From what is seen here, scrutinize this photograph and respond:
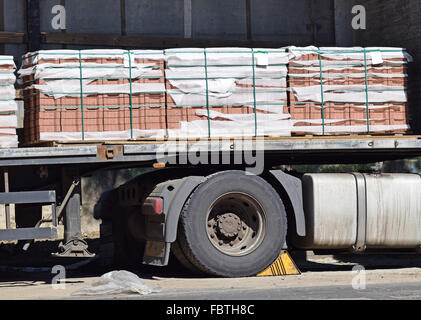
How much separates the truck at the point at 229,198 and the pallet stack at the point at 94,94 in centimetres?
22

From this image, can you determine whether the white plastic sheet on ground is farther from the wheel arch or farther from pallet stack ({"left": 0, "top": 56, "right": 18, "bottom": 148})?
the wheel arch

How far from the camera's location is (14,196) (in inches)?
424

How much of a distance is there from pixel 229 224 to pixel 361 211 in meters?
1.80

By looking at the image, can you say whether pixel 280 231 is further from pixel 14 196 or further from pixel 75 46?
pixel 75 46

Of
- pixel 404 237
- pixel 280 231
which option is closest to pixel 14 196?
pixel 280 231

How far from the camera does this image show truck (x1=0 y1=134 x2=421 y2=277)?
10.8m

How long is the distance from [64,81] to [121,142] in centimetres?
103

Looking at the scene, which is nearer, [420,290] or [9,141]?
[420,290]

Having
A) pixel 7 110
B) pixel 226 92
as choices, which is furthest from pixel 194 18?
pixel 7 110

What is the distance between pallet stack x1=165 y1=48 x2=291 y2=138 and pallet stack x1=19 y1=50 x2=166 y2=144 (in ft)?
0.69

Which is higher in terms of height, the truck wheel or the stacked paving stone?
the stacked paving stone

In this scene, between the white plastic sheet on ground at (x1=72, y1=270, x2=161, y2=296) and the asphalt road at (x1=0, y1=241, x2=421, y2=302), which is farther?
the white plastic sheet on ground at (x1=72, y1=270, x2=161, y2=296)

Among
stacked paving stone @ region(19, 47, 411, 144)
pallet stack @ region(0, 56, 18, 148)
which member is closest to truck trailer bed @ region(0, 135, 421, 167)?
stacked paving stone @ region(19, 47, 411, 144)

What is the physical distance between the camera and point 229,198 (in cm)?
1127
